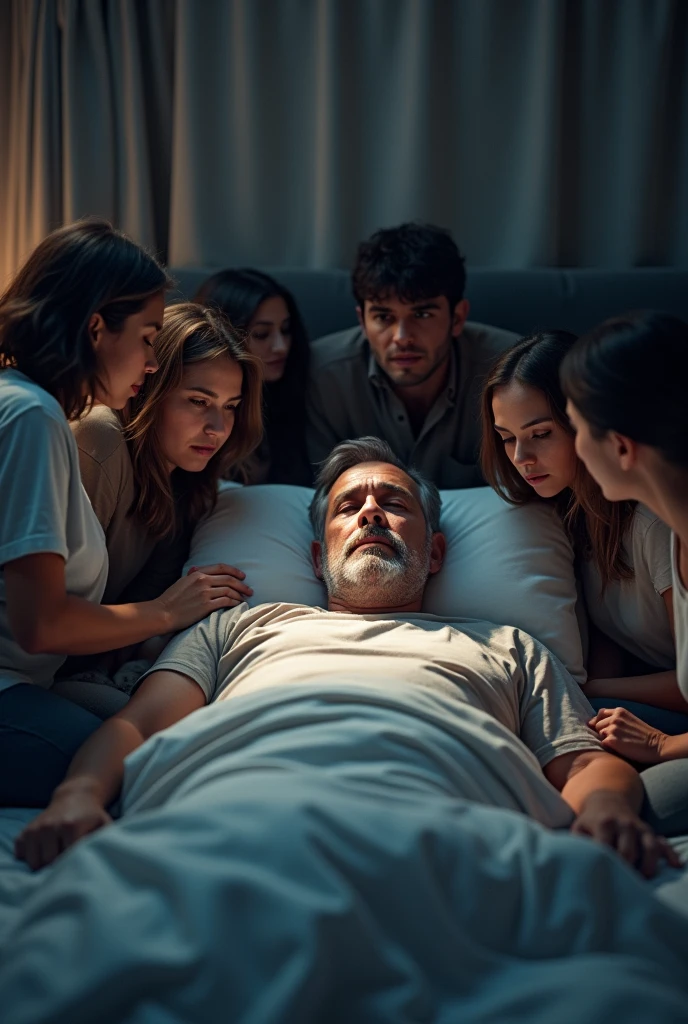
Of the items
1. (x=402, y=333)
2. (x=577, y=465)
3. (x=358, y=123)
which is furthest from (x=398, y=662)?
(x=358, y=123)

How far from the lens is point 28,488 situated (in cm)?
163

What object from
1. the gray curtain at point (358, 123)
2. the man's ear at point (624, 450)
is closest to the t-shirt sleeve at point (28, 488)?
the man's ear at point (624, 450)

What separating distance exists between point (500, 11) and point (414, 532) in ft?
6.90

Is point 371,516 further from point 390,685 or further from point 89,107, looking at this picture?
point 89,107

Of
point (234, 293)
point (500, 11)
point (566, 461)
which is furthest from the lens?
point (500, 11)

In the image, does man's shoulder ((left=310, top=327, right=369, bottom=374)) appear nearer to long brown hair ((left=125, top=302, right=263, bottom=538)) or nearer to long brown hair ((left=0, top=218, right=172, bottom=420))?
long brown hair ((left=125, top=302, right=263, bottom=538))

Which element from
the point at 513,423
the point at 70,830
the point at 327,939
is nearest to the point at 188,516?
the point at 513,423

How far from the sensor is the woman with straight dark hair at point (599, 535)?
2.04 m

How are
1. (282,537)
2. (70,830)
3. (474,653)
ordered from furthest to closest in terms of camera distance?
(282,537) < (474,653) < (70,830)

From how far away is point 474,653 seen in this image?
6.26 ft

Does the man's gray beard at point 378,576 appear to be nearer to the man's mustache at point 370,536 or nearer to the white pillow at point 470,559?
the man's mustache at point 370,536

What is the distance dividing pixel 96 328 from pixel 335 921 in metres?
1.09

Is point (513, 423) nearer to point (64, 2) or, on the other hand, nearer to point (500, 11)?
point (500, 11)

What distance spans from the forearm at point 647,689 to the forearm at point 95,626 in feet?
2.99
